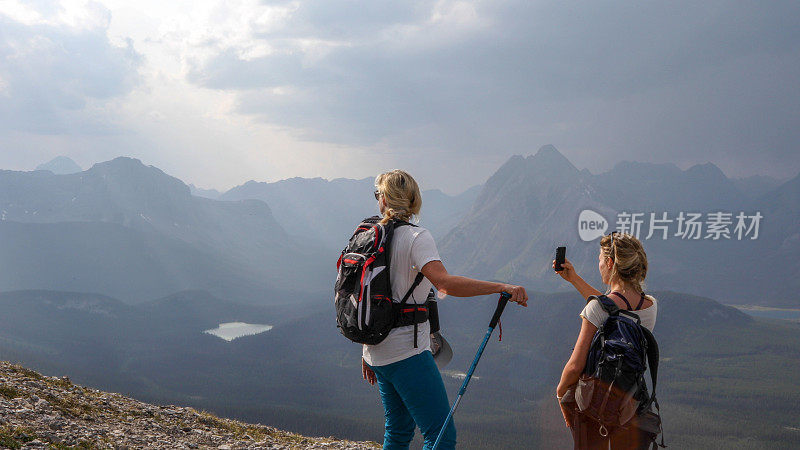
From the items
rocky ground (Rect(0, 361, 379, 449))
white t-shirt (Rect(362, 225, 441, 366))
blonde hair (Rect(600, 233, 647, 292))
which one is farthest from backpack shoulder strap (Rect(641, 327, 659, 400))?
rocky ground (Rect(0, 361, 379, 449))

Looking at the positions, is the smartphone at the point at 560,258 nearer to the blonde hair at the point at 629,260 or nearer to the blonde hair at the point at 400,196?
the blonde hair at the point at 629,260

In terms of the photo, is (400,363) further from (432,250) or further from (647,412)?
(647,412)

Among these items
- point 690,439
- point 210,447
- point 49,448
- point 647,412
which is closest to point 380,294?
point 647,412

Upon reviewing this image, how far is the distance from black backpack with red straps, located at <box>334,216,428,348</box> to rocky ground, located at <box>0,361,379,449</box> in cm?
754

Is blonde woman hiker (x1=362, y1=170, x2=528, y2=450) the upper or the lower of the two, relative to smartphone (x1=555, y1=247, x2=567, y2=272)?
lower

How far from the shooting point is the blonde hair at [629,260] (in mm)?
5480

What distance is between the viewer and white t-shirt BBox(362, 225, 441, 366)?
525 cm

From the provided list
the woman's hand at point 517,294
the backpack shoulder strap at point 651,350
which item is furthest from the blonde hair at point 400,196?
the backpack shoulder strap at point 651,350

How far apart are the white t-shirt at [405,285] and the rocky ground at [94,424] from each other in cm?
766

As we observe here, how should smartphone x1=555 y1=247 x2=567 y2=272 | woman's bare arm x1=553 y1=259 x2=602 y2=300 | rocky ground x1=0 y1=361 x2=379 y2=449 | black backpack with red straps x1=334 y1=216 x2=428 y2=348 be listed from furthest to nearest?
rocky ground x1=0 y1=361 x2=379 y2=449 < woman's bare arm x1=553 y1=259 x2=602 y2=300 < smartphone x1=555 y1=247 x2=567 y2=272 < black backpack with red straps x1=334 y1=216 x2=428 y2=348

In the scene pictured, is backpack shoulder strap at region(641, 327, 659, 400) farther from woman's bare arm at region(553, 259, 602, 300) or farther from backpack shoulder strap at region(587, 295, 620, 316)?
woman's bare arm at region(553, 259, 602, 300)

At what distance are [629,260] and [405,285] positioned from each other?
7.34 feet

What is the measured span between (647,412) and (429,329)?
233cm

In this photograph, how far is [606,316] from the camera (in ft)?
17.7
